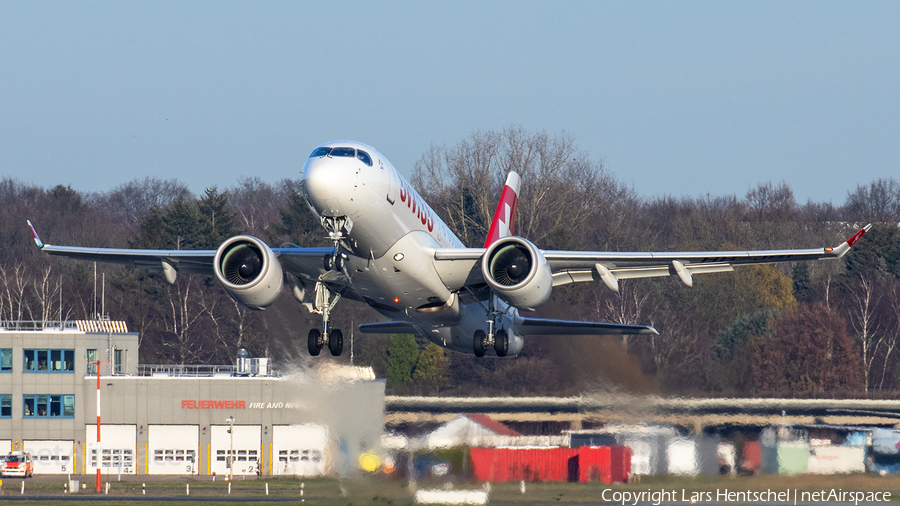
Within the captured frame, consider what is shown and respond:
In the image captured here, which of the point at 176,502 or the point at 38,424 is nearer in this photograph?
the point at 176,502

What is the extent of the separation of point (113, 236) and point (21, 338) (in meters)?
48.2

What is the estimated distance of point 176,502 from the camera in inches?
1807

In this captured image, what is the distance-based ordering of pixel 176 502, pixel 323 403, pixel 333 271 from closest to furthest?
pixel 333 271
pixel 323 403
pixel 176 502

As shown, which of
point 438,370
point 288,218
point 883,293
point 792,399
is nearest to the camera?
point 792,399

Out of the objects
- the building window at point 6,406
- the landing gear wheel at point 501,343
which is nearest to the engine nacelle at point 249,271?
the landing gear wheel at point 501,343

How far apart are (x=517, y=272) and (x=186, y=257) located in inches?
382

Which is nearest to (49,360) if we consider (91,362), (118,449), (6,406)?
(91,362)

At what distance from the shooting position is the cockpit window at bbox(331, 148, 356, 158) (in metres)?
24.6

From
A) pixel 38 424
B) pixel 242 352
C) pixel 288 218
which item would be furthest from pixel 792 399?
pixel 288 218

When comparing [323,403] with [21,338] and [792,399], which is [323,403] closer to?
[792,399]

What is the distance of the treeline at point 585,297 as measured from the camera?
3956 centimetres

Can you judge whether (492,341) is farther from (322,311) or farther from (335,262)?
(335,262)

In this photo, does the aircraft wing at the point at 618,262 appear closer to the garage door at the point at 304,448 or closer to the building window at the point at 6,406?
the garage door at the point at 304,448

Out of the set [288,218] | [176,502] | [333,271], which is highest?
[288,218]
